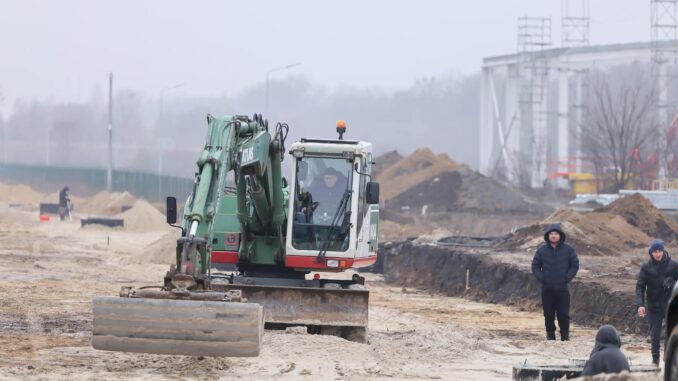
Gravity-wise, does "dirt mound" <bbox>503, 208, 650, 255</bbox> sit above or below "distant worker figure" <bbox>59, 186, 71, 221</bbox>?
below

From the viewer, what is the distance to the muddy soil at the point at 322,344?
1484cm

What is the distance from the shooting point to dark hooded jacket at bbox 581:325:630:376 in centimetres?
1152

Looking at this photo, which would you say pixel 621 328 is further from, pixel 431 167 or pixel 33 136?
pixel 33 136

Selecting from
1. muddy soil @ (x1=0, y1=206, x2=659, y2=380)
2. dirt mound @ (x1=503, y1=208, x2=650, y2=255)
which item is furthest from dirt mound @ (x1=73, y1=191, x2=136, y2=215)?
muddy soil @ (x1=0, y1=206, x2=659, y2=380)

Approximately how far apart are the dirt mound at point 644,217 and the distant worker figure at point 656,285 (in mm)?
22091

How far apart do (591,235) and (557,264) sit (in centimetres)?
1563

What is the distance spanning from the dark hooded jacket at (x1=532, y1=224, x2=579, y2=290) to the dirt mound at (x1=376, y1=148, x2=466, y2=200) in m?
45.1

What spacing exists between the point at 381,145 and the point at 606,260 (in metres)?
76.6

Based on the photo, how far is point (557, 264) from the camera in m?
18.6

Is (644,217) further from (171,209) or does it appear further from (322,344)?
(171,209)

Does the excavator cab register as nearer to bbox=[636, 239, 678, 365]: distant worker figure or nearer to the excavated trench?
bbox=[636, 239, 678, 365]: distant worker figure

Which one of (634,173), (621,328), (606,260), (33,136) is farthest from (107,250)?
(33,136)

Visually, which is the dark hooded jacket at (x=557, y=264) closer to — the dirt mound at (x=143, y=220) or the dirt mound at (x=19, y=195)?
the dirt mound at (x=143, y=220)

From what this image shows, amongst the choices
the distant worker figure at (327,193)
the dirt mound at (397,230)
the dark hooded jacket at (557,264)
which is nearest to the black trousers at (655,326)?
the dark hooded jacket at (557,264)
